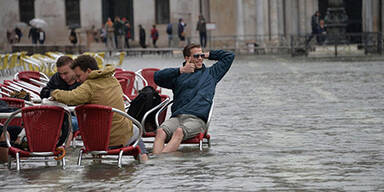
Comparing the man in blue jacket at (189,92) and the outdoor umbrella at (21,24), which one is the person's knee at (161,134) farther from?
the outdoor umbrella at (21,24)

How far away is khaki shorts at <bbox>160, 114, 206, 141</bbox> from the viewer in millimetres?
9516

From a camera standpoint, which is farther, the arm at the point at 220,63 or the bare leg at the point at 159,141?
the arm at the point at 220,63

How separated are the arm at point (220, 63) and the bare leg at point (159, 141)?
1024 mm

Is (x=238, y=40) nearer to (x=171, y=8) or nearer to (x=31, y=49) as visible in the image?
(x=31, y=49)

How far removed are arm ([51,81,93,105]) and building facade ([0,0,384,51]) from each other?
39.2 metres

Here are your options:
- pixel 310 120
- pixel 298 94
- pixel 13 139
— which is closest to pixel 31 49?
pixel 298 94

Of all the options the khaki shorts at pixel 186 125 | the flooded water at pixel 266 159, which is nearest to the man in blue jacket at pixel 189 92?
the khaki shorts at pixel 186 125

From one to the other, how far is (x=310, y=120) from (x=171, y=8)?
4267 centimetres

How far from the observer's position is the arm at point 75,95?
8.38 m

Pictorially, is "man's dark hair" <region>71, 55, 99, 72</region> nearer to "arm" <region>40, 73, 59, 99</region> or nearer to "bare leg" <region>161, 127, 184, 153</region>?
"bare leg" <region>161, 127, 184, 153</region>

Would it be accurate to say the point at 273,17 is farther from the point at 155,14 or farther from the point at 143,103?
the point at 143,103

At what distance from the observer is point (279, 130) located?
11391 millimetres

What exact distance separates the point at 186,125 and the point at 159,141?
12.7 inches

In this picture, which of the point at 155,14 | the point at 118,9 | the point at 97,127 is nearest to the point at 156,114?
the point at 97,127
